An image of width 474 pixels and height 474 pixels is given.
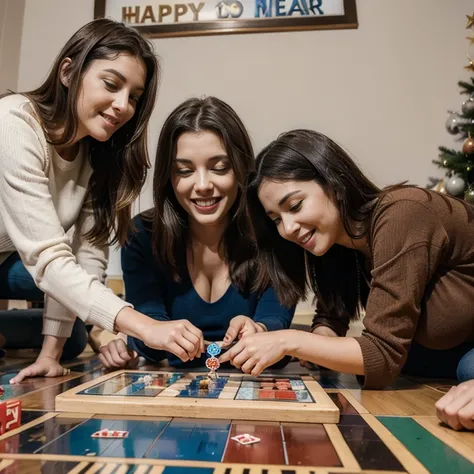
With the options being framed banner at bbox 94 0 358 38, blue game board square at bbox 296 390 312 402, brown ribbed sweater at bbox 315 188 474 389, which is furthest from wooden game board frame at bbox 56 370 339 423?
framed banner at bbox 94 0 358 38

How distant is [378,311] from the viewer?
A: 1095 mm

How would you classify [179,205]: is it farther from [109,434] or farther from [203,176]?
[109,434]

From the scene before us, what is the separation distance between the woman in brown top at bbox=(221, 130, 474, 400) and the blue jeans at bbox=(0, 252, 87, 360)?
2.51ft

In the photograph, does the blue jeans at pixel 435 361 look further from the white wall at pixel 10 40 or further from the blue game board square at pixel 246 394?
the white wall at pixel 10 40

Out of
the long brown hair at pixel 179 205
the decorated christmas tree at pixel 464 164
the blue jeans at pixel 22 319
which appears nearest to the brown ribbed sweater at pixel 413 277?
the long brown hair at pixel 179 205

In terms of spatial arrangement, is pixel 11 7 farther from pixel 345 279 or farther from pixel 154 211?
pixel 345 279

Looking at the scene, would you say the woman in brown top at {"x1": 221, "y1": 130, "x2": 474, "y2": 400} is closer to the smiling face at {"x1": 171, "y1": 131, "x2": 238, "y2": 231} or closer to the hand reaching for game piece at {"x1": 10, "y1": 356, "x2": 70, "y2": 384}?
the smiling face at {"x1": 171, "y1": 131, "x2": 238, "y2": 231}

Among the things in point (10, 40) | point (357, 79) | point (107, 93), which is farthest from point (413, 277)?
point (10, 40)

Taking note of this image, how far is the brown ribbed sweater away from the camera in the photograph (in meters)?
1.08

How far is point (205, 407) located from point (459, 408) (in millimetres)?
423

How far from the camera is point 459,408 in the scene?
2.75ft

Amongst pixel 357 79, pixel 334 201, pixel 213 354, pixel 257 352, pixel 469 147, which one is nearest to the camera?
pixel 257 352

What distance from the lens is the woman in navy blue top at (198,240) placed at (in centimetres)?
146

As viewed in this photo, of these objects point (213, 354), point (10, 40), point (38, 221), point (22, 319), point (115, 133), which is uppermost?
point (10, 40)
